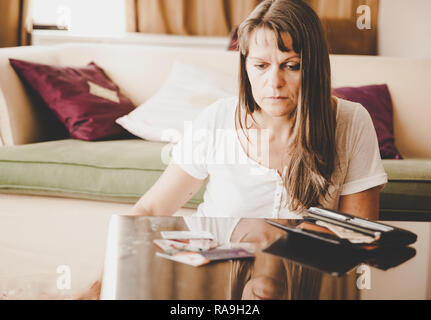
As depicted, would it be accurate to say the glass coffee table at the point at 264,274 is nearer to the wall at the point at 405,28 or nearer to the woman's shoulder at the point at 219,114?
the woman's shoulder at the point at 219,114

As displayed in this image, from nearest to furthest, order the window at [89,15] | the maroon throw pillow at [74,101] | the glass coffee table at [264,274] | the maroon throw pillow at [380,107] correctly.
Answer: the glass coffee table at [264,274], the maroon throw pillow at [380,107], the maroon throw pillow at [74,101], the window at [89,15]

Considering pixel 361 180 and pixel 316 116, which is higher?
pixel 316 116

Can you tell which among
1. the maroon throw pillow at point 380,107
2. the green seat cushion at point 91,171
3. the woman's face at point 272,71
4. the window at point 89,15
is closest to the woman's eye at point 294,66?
the woman's face at point 272,71

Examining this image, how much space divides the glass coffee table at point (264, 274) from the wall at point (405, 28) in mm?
2060

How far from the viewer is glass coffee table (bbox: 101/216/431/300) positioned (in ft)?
2.19

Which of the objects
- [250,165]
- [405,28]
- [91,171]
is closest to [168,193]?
[250,165]

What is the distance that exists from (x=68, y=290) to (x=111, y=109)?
1087 mm

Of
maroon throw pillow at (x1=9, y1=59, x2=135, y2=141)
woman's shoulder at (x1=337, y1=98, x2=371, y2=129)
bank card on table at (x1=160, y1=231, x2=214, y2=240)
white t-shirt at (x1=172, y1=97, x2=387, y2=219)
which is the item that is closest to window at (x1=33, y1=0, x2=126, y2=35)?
maroon throw pillow at (x1=9, y1=59, x2=135, y2=141)

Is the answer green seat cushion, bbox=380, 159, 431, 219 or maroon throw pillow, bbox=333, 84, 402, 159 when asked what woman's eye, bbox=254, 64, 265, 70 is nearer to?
green seat cushion, bbox=380, 159, 431, 219

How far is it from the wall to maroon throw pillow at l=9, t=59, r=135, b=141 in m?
1.59

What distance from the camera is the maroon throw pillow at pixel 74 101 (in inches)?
80.8

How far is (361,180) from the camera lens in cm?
113
